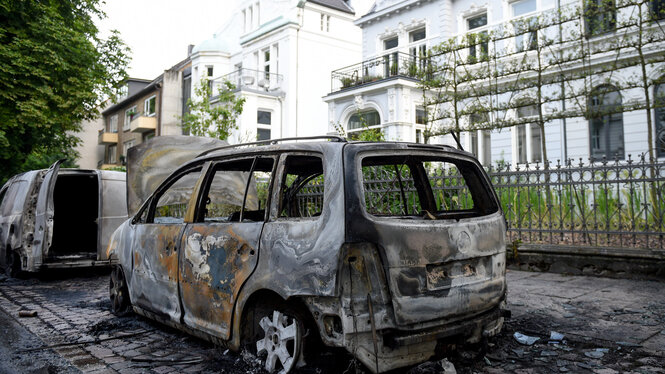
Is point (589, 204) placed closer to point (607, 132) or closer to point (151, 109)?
point (607, 132)

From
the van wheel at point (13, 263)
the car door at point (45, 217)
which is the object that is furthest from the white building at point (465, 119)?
the van wheel at point (13, 263)

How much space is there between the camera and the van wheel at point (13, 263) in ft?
28.4

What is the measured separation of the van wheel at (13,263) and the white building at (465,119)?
1190 cm

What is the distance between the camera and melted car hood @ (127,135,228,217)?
325 inches

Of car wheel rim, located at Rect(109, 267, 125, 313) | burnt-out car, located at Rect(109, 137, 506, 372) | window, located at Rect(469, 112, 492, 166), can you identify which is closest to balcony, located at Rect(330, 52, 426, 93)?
window, located at Rect(469, 112, 492, 166)

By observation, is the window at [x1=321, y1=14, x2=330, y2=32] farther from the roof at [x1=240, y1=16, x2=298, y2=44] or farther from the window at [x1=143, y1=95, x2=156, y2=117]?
the window at [x1=143, y1=95, x2=156, y2=117]

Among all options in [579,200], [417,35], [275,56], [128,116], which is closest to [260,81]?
[275,56]

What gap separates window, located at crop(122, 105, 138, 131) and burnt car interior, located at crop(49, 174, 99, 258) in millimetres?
33111

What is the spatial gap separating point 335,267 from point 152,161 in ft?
22.0

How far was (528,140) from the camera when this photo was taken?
1767 cm

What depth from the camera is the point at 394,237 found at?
2969 mm

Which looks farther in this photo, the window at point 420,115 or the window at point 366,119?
the window at point 366,119

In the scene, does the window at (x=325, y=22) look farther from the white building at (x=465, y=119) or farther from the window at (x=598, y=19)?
the window at (x=598, y=19)

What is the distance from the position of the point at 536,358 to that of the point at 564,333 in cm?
76
